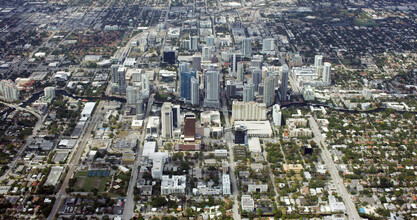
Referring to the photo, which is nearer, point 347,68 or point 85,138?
point 85,138

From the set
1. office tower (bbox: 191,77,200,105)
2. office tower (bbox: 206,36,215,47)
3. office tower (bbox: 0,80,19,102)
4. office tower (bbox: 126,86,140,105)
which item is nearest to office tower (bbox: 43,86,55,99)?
office tower (bbox: 0,80,19,102)

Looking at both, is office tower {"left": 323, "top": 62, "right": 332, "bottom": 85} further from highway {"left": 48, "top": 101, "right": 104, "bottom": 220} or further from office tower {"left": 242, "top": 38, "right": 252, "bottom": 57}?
highway {"left": 48, "top": 101, "right": 104, "bottom": 220}

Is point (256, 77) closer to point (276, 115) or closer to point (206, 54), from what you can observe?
point (276, 115)

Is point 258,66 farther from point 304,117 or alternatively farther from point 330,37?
point 330,37

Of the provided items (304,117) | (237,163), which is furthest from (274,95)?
(237,163)

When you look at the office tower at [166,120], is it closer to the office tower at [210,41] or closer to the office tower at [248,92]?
the office tower at [248,92]

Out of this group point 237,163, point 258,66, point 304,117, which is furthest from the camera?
point 258,66

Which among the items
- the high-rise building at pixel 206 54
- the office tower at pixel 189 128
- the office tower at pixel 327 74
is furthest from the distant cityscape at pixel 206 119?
the high-rise building at pixel 206 54
